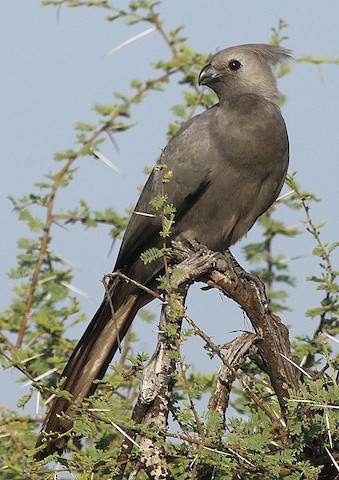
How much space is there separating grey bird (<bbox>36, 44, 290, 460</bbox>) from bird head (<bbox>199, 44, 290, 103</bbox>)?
2 cm

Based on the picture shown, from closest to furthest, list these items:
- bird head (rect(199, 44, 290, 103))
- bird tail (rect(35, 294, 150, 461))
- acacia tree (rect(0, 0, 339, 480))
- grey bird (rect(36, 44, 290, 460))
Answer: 1. acacia tree (rect(0, 0, 339, 480))
2. bird tail (rect(35, 294, 150, 461))
3. grey bird (rect(36, 44, 290, 460))
4. bird head (rect(199, 44, 290, 103))

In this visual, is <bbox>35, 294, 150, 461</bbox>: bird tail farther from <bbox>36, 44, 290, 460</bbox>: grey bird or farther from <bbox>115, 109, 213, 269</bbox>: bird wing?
<bbox>115, 109, 213, 269</bbox>: bird wing

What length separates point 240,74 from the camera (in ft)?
18.8

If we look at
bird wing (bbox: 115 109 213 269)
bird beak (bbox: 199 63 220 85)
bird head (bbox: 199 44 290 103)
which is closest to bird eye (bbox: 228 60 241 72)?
bird head (bbox: 199 44 290 103)

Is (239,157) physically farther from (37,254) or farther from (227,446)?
(227,446)

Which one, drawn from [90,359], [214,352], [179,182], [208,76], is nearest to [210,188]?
[179,182]

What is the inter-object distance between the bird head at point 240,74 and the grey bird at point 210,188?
2 centimetres

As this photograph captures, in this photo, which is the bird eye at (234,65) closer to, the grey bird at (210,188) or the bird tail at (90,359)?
the grey bird at (210,188)

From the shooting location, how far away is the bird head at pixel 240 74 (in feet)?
18.7

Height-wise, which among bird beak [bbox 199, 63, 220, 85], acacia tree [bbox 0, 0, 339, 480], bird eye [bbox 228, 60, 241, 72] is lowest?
acacia tree [bbox 0, 0, 339, 480]

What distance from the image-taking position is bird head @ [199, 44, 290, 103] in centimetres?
571

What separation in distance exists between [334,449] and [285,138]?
8.25ft

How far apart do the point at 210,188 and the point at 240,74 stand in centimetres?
99

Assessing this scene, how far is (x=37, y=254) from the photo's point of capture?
18.4 feet
